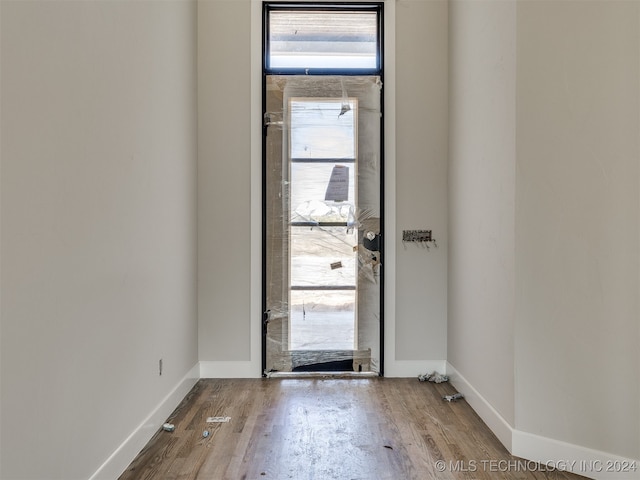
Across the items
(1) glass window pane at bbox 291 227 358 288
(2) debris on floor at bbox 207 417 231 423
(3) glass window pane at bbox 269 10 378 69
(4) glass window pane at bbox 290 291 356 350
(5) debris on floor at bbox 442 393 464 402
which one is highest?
(3) glass window pane at bbox 269 10 378 69

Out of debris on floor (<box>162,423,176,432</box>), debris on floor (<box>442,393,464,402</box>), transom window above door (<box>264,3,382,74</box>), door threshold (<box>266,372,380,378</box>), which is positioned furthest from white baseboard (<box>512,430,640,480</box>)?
transom window above door (<box>264,3,382,74</box>)

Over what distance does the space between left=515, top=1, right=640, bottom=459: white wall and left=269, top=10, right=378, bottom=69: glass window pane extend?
1434 millimetres

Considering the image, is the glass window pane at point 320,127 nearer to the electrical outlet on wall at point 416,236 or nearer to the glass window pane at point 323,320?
the electrical outlet on wall at point 416,236

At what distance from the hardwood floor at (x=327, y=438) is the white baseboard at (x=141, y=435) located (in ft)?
0.13

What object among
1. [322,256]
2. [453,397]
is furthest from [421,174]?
[453,397]

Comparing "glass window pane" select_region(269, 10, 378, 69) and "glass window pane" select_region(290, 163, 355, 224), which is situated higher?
"glass window pane" select_region(269, 10, 378, 69)

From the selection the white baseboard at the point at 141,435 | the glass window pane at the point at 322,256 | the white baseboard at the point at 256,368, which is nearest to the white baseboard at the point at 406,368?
the white baseboard at the point at 256,368

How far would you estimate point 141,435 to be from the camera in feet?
6.77

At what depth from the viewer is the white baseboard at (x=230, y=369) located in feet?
10.2

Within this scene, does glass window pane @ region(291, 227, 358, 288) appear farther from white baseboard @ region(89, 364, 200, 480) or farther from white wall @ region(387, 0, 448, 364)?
white baseboard @ region(89, 364, 200, 480)

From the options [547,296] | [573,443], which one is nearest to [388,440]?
[573,443]

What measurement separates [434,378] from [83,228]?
2.45 meters

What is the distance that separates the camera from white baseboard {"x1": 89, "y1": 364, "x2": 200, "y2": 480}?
1.75m

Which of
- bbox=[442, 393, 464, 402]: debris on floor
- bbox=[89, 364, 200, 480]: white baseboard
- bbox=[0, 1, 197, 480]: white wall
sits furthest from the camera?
bbox=[442, 393, 464, 402]: debris on floor
